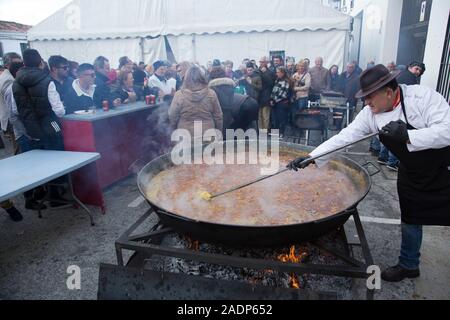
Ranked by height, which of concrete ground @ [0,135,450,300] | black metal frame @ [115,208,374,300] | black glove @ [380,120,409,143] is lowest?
concrete ground @ [0,135,450,300]

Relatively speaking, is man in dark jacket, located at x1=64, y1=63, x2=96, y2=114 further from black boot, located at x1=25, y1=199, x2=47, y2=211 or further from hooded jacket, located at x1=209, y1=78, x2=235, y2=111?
hooded jacket, located at x1=209, y1=78, x2=235, y2=111

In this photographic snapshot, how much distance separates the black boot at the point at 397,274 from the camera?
288 cm

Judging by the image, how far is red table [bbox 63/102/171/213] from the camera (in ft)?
14.3

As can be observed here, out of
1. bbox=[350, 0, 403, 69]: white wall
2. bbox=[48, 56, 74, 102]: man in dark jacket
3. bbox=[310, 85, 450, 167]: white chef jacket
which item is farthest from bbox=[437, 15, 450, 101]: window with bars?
bbox=[48, 56, 74, 102]: man in dark jacket

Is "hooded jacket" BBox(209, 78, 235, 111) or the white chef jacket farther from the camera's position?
"hooded jacket" BBox(209, 78, 235, 111)

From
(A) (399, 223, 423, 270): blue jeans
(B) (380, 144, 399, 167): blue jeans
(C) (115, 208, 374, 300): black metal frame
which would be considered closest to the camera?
(C) (115, 208, 374, 300): black metal frame

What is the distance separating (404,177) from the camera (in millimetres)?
2621

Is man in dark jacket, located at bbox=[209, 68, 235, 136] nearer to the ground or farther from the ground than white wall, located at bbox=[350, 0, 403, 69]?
nearer to the ground

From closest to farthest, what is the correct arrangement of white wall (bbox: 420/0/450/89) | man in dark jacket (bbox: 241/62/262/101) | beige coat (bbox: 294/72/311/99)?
white wall (bbox: 420/0/450/89) → man in dark jacket (bbox: 241/62/262/101) → beige coat (bbox: 294/72/311/99)

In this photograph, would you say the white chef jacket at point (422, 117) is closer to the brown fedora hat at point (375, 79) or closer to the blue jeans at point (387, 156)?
the brown fedora hat at point (375, 79)

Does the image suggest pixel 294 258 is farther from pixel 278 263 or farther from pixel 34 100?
pixel 34 100

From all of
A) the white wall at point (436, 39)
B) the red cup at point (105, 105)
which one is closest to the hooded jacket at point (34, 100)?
the red cup at point (105, 105)
